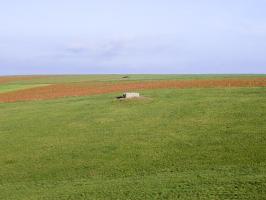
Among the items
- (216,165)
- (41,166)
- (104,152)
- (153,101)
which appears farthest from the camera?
(153,101)

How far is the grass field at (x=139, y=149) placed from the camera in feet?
45.7

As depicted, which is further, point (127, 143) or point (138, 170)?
point (127, 143)

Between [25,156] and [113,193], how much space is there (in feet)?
26.1

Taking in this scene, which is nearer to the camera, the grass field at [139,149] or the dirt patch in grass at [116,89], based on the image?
the grass field at [139,149]

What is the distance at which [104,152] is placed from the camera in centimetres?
2017

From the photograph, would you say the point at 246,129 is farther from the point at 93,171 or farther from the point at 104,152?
the point at 93,171

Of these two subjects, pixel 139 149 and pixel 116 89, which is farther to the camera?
pixel 116 89

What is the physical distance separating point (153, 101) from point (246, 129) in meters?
11.4

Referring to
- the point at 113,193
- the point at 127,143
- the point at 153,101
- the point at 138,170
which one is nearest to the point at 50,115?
the point at 153,101

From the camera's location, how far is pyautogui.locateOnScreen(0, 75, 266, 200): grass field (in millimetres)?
13930

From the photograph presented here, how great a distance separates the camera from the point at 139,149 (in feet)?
67.0

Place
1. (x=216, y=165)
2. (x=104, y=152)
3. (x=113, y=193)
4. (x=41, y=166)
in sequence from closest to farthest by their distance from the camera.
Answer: (x=113, y=193) → (x=216, y=165) → (x=41, y=166) → (x=104, y=152)

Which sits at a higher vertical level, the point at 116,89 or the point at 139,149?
the point at 116,89

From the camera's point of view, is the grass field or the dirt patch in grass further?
the dirt patch in grass
